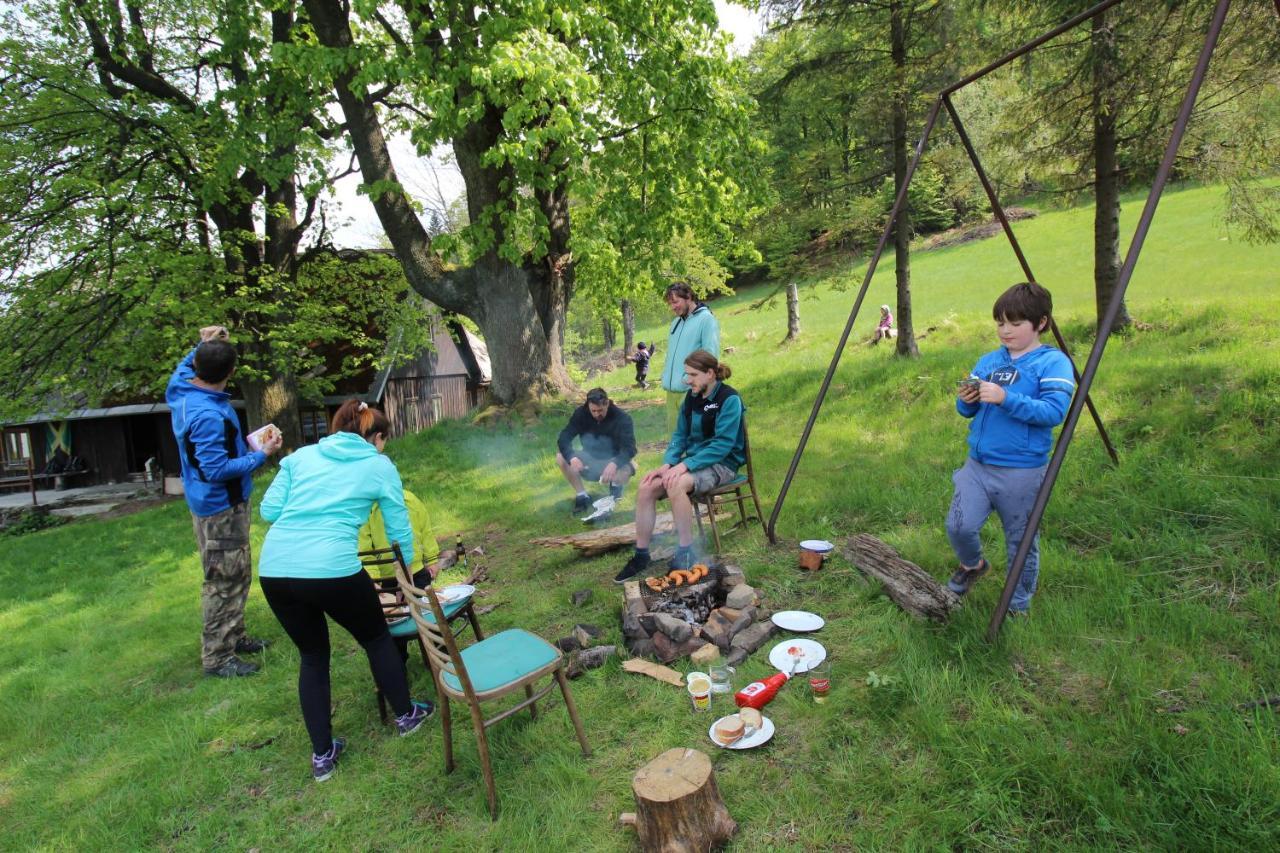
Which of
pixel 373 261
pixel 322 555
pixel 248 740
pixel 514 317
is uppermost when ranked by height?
pixel 373 261

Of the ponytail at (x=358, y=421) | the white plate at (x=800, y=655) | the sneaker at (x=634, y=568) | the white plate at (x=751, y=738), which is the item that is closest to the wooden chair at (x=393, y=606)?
the ponytail at (x=358, y=421)

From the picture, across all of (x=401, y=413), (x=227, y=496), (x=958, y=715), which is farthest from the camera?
(x=401, y=413)

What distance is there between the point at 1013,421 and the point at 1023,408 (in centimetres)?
19

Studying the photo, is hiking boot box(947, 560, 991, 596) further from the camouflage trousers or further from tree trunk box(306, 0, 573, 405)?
tree trunk box(306, 0, 573, 405)

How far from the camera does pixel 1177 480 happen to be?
4.31 meters

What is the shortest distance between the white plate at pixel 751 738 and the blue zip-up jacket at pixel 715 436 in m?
2.06

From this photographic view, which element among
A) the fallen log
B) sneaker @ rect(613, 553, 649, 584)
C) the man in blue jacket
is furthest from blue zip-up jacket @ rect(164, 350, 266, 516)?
sneaker @ rect(613, 553, 649, 584)

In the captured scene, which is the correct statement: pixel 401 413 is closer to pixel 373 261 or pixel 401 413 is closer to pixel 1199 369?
pixel 373 261

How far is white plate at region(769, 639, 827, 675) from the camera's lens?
325cm

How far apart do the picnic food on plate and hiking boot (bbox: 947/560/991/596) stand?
1.48 m

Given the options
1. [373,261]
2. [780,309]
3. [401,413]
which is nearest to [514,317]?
[373,261]

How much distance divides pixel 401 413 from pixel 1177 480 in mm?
17924

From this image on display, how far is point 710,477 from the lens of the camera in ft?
15.3

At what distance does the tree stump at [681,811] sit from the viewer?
2.24m
